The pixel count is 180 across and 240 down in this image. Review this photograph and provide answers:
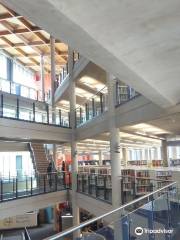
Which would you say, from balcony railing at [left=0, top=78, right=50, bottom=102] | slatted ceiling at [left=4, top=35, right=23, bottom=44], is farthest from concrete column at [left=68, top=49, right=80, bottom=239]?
slatted ceiling at [left=4, top=35, right=23, bottom=44]

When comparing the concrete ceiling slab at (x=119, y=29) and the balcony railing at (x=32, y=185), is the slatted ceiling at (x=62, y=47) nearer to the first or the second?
the balcony railing at (x=32, y=185)

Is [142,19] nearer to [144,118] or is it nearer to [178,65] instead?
[178,65]

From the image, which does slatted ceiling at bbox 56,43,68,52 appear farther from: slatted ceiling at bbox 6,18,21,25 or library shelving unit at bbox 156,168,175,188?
library shelving unit at bbox 156,168,175,188

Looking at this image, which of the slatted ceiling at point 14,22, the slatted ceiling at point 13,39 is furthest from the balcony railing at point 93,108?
the slatted ceiling at point 13,39

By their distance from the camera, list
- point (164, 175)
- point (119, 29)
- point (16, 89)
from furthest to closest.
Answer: point (16, 89)
point (164, 175)
point (119, 29)

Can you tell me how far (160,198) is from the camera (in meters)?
4.54

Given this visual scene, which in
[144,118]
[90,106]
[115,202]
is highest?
[90,106]

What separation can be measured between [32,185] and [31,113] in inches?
116

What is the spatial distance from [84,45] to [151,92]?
231 cm

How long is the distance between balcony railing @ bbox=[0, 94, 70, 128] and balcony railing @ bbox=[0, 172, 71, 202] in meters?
2.32

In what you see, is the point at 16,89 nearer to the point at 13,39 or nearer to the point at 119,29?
the point at 13,39

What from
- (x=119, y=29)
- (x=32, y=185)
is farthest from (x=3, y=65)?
(x=119, y=29)

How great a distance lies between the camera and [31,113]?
12.7m

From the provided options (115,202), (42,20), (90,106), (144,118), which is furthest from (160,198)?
(90,106)
